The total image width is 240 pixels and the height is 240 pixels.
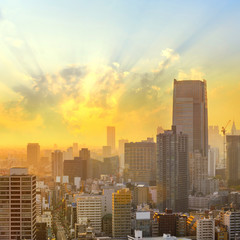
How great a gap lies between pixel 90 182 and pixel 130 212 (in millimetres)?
4396

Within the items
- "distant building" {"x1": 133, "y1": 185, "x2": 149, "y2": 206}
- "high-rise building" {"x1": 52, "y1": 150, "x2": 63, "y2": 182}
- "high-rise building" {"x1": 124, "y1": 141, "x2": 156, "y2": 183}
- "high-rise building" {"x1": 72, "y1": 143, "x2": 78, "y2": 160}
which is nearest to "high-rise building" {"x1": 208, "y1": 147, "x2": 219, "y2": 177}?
"high-rise building" {"x1": 124, "y1": 141, "x2": 156, "y2": 183}

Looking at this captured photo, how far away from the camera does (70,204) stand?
375 inches

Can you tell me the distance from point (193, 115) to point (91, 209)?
978 centimetres

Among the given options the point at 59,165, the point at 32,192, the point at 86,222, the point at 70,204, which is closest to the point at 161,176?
the point at 59,165

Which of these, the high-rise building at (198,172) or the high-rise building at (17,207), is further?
the high-rise building at (198,172)

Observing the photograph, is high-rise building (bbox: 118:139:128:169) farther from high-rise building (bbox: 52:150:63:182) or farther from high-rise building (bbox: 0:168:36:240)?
high-rise building (bbox: 0:168:36:240)

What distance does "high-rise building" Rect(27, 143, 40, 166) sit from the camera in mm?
8219

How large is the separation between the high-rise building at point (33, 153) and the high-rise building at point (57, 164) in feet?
2.27

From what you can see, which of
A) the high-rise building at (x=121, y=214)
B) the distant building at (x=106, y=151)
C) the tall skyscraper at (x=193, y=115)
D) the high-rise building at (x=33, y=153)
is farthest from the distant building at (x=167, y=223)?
the tall skyscraper at (x=193, y=115)

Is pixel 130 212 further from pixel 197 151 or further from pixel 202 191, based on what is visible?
pixel 197 151

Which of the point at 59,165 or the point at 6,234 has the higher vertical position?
the point at 59,165

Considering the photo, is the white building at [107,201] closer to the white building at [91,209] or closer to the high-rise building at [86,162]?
the white building at [91,209]

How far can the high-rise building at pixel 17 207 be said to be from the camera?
Answer: 670cm

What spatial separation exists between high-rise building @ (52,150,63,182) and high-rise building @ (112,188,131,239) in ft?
5.79
